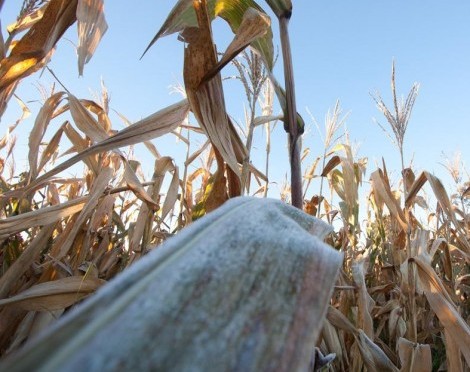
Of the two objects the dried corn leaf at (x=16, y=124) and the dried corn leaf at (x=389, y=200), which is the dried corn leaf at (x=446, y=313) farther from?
the dried corn leaf at (x=16, y=124)

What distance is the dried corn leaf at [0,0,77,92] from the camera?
1.08 m

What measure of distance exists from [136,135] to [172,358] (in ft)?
3.05

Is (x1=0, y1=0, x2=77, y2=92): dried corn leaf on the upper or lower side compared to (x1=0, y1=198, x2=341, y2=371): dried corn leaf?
upper

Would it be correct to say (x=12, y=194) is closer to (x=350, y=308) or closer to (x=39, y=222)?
(x=39, y=222)

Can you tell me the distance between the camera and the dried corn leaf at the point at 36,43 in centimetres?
108

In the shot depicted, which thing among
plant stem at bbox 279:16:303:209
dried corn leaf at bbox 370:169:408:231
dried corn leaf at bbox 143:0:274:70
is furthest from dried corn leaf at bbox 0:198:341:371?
dried corn leaf at bbox 370:169:408:231

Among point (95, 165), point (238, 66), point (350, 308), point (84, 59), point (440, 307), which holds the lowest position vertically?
point (350, 308)

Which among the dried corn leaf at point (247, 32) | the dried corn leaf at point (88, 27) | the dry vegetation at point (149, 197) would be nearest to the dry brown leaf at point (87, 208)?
the dry vegetation at point (149, 197)

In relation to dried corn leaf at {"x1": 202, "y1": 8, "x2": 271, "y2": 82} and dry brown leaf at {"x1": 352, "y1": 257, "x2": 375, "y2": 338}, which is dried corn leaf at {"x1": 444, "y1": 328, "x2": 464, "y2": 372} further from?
dried corn leaf at {"x1": 202, "y1": 8, "x2": 271, "y2": 82}

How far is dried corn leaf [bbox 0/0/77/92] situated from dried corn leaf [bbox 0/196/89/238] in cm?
41

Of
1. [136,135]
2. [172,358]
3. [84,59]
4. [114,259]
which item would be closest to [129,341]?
[172,358]

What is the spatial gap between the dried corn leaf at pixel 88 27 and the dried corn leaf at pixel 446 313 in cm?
141

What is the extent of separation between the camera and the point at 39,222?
1.20m

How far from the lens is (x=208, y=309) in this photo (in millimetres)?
244
